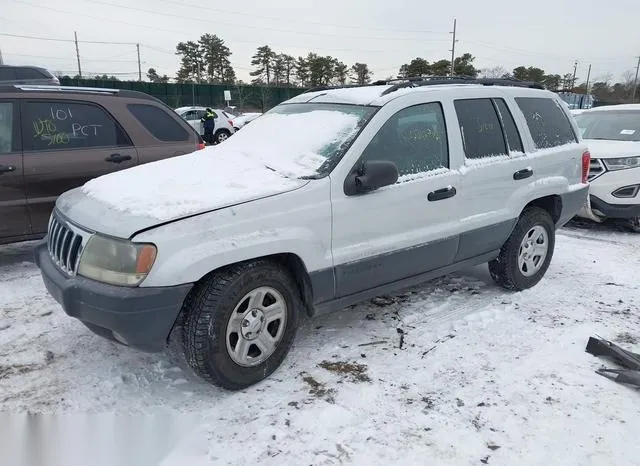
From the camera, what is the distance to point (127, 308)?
2.65 metres

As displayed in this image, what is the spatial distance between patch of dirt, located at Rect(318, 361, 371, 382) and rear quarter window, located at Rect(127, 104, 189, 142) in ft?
11.7

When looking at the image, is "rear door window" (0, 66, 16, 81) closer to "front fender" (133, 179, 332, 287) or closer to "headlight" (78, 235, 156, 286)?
"headlight" (78, 235, 156, 286)

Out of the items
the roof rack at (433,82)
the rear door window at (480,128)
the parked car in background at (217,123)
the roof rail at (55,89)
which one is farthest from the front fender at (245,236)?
the parked car in background at (217,123)

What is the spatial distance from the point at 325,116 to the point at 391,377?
1941mm

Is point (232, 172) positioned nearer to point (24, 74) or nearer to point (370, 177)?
point (370, 177)

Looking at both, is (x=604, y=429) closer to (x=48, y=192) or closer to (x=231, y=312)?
(x=231, y=312)

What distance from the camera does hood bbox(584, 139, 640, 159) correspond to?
693cm

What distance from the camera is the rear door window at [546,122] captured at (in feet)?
15.2

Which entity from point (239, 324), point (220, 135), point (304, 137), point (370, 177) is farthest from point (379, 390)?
point (220, 135)

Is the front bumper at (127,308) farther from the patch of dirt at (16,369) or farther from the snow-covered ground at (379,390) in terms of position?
the patch of dirt at (16,369)

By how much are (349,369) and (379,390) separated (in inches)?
12.2

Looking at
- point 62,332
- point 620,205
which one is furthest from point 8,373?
point 620,205

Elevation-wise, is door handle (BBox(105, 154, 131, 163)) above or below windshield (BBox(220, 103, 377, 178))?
below

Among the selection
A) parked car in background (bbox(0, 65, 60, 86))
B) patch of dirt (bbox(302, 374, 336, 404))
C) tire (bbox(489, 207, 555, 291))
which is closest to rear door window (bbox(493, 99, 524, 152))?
tire (bbox(489, 207, 555, 291))
